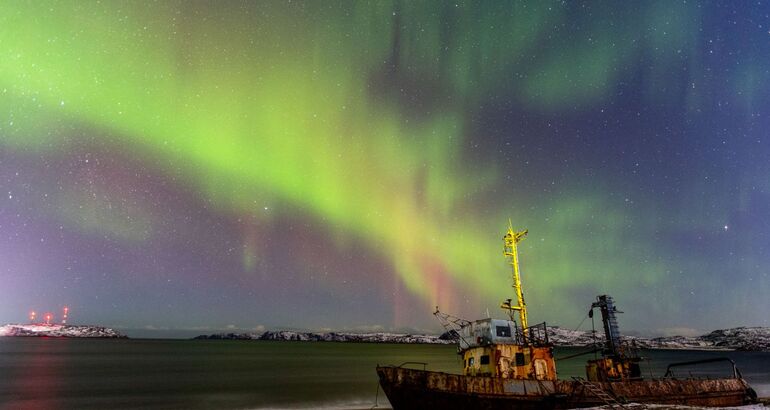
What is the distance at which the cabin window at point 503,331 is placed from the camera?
23.9 metres

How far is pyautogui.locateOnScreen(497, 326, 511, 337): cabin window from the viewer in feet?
78.3

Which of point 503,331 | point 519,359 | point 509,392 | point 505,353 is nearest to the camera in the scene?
point 509,392

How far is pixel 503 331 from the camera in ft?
78.7

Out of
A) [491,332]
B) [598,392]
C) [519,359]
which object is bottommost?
[598,392]

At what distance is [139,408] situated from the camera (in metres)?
41.8

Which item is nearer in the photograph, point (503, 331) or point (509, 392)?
point (509, 392)

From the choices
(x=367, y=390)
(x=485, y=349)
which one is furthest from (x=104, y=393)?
(x=485, y=349)

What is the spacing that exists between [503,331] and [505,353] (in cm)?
121

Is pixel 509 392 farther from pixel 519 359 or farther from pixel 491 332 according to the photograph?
pixel 491 332

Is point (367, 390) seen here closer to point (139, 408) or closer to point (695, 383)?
point (139, 408)

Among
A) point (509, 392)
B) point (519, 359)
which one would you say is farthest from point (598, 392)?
point (509, 392)

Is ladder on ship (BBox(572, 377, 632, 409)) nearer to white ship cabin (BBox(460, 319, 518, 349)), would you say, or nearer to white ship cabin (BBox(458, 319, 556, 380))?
white ship cabin (BBox(458, 319, 556, 380))

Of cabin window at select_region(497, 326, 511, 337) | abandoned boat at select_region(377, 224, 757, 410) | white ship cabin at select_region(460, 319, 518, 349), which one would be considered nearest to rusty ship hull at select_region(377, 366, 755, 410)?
abandoned boat at select_region(377, 224, 757, 410)

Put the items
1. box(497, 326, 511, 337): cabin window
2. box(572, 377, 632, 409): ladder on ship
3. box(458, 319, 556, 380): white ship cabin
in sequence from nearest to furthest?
box(572, 377, 632, 409): ladder on ship, box(458, 319, 556, 380): white ship cabin, box(497, 326, 511, 337): cabin window
